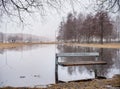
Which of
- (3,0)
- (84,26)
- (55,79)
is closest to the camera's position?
(3,0)

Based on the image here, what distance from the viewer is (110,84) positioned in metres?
9.40

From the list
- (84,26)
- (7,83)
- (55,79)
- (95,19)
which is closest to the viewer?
(7,83)

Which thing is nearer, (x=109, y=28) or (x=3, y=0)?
(x=3, y=0)

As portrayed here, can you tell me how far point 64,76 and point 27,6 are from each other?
234 inches

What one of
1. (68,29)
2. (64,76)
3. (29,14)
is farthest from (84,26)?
(29,14)

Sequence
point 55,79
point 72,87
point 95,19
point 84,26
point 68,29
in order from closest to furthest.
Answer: point 72,87 → point 55,79 → point 95,19 → point 84,26 → point 68,29

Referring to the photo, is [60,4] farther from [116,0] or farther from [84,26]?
[84,26]

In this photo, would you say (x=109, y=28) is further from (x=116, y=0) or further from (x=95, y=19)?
(x=116, y=0)

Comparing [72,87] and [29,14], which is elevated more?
[29,14]

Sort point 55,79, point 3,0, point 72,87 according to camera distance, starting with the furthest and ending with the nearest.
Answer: point 55,79 < point 72,87 < point 3,0

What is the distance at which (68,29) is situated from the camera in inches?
3322

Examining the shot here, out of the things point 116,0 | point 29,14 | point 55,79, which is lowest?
point 55,79

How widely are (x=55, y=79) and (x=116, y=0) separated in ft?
15.2

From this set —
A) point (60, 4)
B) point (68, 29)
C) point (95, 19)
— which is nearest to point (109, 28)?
point (95, 19)
